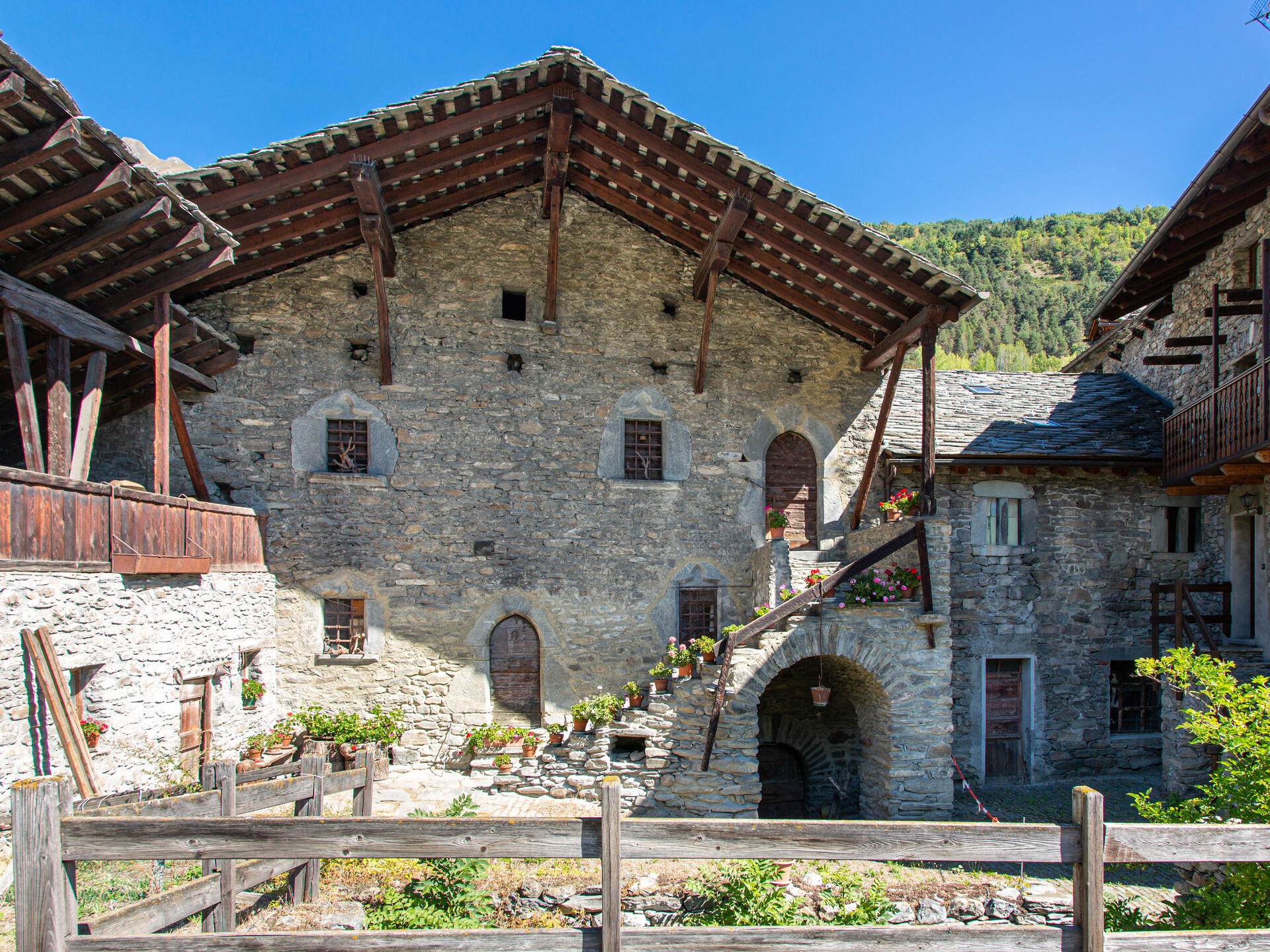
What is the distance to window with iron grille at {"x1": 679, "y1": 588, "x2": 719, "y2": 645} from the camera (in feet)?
37.1

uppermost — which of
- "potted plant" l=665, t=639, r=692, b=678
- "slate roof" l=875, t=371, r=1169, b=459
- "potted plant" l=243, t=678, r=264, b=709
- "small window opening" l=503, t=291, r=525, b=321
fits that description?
"small window opening" l=503, t=291, r=525, b=321

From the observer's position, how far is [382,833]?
3.95 meters

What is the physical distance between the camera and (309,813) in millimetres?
5992

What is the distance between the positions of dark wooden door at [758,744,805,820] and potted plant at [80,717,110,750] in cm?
807

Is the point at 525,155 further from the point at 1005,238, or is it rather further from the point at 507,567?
the point at 1005,238

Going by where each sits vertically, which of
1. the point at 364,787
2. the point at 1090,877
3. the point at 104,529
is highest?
the point at 104,529

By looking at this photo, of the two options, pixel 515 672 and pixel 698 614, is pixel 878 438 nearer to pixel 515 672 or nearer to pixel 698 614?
pixel 698 614

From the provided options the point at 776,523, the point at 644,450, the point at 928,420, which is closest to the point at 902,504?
the point at 928,420

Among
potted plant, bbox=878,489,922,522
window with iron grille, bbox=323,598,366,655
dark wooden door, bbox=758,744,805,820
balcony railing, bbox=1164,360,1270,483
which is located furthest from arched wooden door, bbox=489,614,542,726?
balcony railing, bbox=1164,360,1270,483

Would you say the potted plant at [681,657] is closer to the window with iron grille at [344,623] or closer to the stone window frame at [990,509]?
the window with iron grille at [344,623]

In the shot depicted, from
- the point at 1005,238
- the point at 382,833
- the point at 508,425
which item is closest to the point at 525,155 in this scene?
the point at 508,425

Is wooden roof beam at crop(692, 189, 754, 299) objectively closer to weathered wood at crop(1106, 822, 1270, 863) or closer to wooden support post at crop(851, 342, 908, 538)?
wooden support post at crop(851, 342, 908, 538)

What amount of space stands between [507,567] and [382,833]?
6931 millimetres

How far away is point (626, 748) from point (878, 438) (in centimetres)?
571
